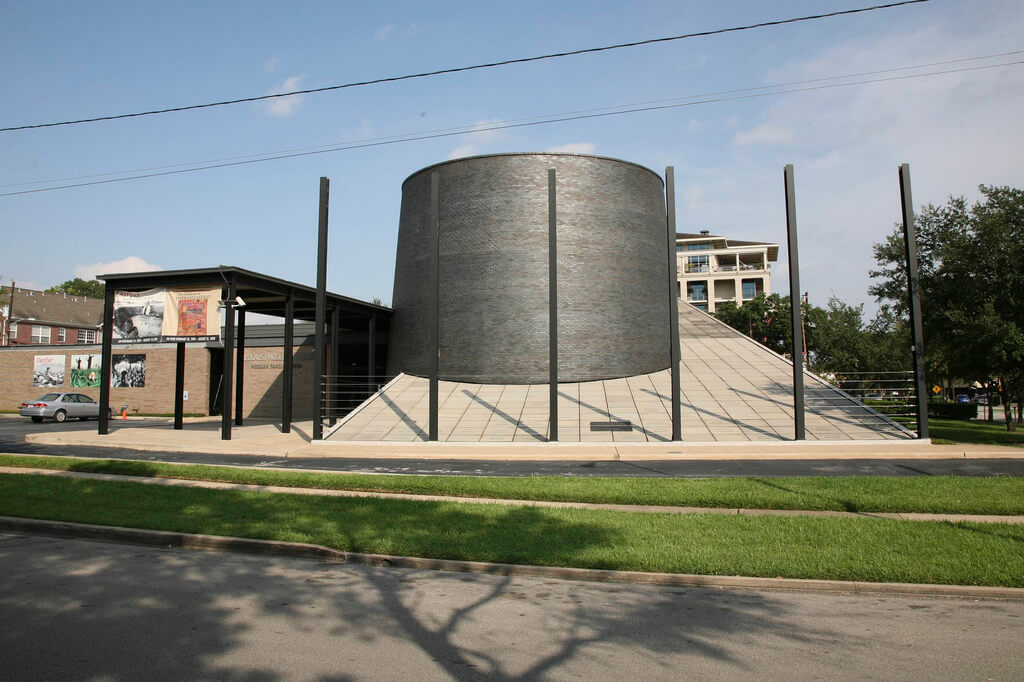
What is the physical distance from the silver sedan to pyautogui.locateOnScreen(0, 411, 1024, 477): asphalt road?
15334 mm

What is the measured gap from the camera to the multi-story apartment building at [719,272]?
92750 mm

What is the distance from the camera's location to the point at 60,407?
33188mm

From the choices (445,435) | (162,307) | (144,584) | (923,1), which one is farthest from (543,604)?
(162,307)

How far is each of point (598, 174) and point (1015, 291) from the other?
16.0 meters

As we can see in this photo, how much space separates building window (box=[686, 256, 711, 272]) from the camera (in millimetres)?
95125

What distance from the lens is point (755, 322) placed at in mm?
71688

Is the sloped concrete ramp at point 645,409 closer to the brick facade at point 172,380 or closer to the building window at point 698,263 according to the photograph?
the brick facade at point 172,380

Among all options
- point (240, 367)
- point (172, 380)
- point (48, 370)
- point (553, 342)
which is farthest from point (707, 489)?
point (48, 370)

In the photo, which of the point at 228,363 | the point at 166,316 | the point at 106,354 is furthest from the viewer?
the point at 106,354

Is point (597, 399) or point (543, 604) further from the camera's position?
point (597, 399)

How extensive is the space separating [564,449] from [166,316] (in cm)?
1484

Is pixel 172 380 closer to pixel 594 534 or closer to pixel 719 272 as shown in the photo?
pixel 594 534

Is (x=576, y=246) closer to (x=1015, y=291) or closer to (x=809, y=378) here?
(x=809, y=378)

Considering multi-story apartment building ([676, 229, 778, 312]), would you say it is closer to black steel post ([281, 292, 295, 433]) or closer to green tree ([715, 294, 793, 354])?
green tree ([715, 294, 793, 354])
